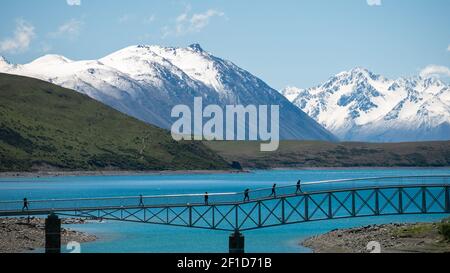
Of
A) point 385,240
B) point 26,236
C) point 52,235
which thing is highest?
point 52,235

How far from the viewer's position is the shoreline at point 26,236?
86438 millimetres

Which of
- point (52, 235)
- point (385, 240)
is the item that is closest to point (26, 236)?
point (52, 235)

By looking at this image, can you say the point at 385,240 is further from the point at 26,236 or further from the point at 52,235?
the point at 26,236

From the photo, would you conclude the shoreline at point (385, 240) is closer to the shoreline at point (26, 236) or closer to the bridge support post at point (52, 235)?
the shoreline at point (26, 236)

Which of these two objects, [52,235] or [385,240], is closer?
[52,235]

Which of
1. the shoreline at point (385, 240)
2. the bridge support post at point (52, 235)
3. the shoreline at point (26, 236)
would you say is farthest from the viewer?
the shoreline at point (26, 236)

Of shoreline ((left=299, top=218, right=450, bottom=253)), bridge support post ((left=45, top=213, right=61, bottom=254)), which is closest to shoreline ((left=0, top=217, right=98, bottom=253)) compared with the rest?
bridge support post ((left=45, top=213, right=61, bottom=254))

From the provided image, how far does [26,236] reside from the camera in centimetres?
9388

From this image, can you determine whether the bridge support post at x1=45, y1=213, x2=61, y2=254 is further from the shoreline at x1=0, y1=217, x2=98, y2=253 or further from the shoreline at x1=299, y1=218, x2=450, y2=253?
the shoreline at x1=299, y1=218, x2=450, y2=253

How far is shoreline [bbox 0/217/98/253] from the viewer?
8644cm

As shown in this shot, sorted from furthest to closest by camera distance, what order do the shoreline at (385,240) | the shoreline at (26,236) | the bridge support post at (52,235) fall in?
the shoreline at (26,236) → the shoreline at (385,240) → the bridge support post at (52,235)

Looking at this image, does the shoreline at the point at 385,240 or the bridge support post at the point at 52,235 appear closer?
the bridge support post at the point at 52,235

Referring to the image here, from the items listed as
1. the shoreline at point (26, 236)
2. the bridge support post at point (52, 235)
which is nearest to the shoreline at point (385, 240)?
the shoreline at point (26, 236)
